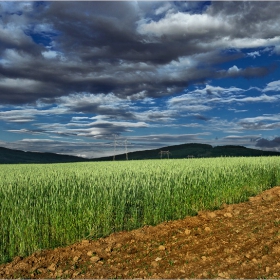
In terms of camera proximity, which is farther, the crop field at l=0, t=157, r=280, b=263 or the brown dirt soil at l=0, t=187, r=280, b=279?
the crop field at l=0, t=157, r=280, b=263

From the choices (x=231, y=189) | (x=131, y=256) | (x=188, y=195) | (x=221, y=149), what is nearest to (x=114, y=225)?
(x=131, y=256)

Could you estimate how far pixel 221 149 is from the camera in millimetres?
139125

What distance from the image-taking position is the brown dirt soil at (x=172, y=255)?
6.00m

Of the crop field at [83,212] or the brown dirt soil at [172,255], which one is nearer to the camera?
the brown dirt soil at [172,255]

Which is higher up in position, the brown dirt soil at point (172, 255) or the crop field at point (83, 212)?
the crop field at point (83, 212)

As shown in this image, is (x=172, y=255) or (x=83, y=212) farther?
(x=83, y=212)

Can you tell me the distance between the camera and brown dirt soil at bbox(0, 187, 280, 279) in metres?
6.00

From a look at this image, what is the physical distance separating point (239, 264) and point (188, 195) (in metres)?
4.24

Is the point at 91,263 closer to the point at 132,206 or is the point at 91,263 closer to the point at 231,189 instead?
the point at 132,206

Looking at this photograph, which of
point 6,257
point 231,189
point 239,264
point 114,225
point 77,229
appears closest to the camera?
point 239,264

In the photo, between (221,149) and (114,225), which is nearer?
(114,225)

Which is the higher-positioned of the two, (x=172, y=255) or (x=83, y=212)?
(x=83, y=212)

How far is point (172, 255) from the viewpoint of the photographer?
6.72 metres

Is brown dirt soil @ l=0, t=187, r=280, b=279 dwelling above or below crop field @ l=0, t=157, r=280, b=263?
below
